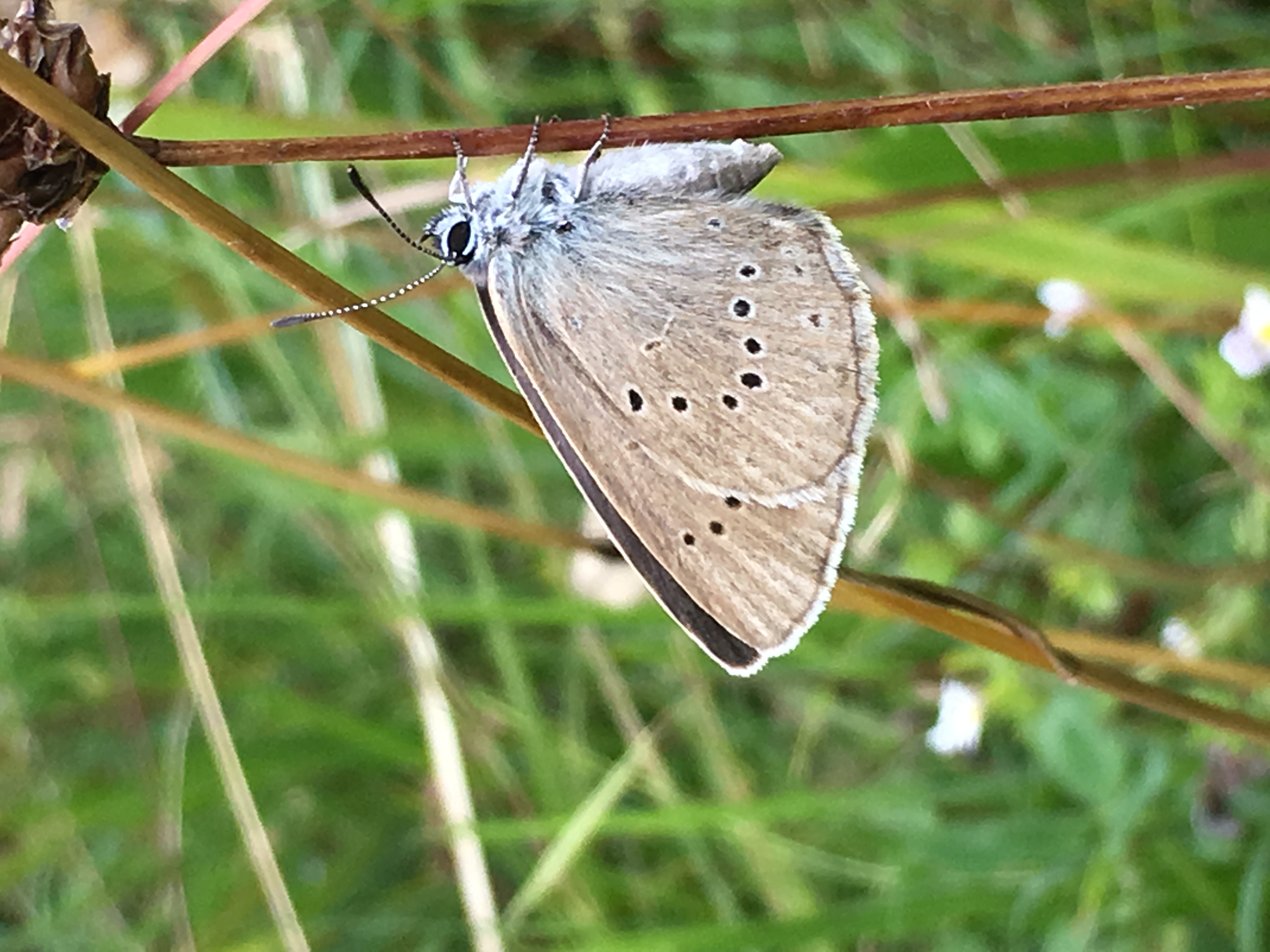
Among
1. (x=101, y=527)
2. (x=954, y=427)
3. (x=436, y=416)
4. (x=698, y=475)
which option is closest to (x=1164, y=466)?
(x=954, y=427)

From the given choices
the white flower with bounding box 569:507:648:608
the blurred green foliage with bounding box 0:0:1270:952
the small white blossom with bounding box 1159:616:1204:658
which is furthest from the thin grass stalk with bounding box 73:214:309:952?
the small white blossom with bounding box 1159:616:1204:658

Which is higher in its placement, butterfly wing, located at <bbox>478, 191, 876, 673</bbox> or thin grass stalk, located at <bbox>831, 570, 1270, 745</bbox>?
butterfly wing, located at <bbox>478, 191, 876, 673</bbox>

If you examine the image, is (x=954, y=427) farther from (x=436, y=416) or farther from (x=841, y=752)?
(x=436, y=416)

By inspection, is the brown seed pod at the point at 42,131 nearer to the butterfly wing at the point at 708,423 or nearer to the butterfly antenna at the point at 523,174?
the butterfly antenna at the point at 523,174

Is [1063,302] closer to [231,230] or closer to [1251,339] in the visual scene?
[1251,339]

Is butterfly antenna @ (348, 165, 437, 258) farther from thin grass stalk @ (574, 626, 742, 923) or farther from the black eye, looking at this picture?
thin grass stalk @ (574, 626, 742, 923)

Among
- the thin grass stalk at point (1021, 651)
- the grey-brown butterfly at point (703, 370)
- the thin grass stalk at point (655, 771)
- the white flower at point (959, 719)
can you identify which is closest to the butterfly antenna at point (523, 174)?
the grey-brown butterfly at point (703, 370)
